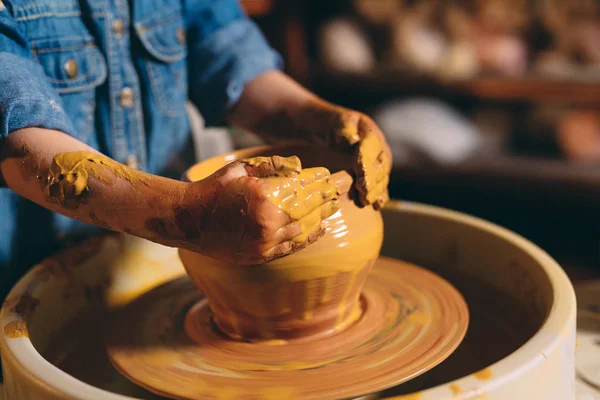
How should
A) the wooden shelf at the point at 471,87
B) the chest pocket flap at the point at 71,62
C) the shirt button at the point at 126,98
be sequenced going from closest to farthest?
the chest pocket flap at the point at 71,62, the shirt button at the point at 126,98, the wooden shelf at the point at 471,87

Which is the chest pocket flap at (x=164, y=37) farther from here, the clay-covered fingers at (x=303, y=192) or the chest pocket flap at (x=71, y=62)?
the clay-covered fingers at (x=303, y=192)

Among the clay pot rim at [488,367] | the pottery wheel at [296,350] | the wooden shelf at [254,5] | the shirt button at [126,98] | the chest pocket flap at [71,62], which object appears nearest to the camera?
the clay pot rim at [488,367]

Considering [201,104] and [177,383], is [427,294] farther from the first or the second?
[201,104]

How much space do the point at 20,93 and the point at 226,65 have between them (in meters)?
0.46

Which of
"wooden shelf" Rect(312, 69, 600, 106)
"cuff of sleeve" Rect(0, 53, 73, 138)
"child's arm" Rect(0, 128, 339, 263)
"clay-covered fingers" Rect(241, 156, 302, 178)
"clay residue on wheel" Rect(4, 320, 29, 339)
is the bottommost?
"wooden shelf" Rect(312, 69, 600, 106)

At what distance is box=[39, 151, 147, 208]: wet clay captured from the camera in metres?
0.71

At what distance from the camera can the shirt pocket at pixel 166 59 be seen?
116 centimetres

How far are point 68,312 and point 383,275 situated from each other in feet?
1.63

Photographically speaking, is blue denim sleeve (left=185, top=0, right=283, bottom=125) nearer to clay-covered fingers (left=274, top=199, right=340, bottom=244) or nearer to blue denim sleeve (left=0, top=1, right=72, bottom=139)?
blue denim sleeve (left=0, top=1, right=72, bottom=139)

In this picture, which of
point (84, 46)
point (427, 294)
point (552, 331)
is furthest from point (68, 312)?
point (552, 331)

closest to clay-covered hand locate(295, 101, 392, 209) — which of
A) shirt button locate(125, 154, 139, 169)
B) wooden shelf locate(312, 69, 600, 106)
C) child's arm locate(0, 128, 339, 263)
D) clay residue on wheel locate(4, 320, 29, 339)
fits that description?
child's arm locate(0, 128, 339, 263)

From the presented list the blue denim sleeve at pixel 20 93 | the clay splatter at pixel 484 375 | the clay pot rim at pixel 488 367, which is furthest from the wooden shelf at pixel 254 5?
the clay splatter at pixel 484 375

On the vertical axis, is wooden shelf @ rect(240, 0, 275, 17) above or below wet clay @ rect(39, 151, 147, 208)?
below

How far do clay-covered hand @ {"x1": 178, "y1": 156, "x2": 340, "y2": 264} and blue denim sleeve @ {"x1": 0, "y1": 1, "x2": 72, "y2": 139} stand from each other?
0.80 feet
